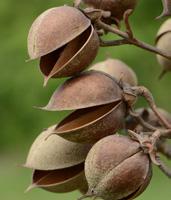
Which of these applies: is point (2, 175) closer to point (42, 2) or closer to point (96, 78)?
point (42, 2)

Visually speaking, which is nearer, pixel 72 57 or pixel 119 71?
pixel 72 57

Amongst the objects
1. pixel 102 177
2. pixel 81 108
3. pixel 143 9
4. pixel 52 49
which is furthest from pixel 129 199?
pixel 143 9

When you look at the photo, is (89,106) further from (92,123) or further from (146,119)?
(146,119)

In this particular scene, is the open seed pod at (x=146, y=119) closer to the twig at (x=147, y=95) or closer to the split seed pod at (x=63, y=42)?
the twig at (x=147, y=95)

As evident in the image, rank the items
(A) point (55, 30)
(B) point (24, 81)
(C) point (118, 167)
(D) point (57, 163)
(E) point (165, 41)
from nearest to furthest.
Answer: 1. (C) point (118, 167)
2. (A) point (55, 30)
3. (D) point (57, 163)
4. (E) point (165, 41)
5. (B) point (24, 81)

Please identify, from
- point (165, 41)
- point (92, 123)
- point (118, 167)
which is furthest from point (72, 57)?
point (165, 41)

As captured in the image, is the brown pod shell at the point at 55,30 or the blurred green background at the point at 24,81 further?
the blurred green background at the point at 24,81

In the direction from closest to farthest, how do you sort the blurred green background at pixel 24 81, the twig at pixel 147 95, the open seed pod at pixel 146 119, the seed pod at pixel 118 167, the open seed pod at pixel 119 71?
the seed pod at pixel 118 167 < the twig at pixel 147 95 < the open seed pod at pixel 146 119 < the open seed pod at pixel 119 71 < the blurred green background at pixel 24 81

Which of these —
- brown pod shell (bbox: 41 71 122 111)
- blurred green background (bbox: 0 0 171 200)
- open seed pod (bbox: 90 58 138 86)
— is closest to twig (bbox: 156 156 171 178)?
brown pod shell (bbox: 41 71 122 111)

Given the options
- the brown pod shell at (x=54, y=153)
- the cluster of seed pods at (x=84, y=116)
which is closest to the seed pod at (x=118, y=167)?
the cluster of seed pods at (x=84, y=116)
